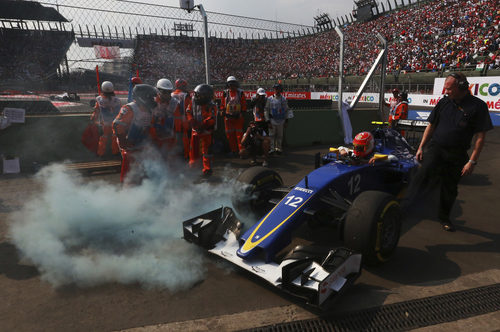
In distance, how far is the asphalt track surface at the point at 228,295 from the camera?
2459 millimetres

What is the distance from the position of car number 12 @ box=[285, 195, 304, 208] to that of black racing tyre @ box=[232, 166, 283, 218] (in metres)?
0.64

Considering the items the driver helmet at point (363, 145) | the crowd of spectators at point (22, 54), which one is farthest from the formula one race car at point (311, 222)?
the crowd of spectators at point (22, 54)

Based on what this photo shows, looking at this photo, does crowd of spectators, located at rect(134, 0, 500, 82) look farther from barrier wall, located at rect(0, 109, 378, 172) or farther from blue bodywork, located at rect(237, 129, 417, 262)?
blue bodywork, located at rect(237, 129, 417, 262)

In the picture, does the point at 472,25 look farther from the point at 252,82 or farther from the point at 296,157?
the point at 296,157

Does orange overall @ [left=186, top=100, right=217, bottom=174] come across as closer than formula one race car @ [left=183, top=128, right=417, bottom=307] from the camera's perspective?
No

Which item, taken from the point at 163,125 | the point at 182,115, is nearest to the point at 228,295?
the point at 163,125

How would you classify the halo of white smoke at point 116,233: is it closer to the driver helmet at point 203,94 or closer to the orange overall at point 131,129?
the orange overall at point 131,129

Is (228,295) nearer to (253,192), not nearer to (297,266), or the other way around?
(297,266)

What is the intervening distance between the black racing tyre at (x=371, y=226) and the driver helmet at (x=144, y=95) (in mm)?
2819

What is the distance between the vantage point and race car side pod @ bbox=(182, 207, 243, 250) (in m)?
3.14

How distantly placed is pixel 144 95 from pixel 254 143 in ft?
11.1

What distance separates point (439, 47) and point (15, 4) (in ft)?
98.7

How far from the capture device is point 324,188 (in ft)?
11.2

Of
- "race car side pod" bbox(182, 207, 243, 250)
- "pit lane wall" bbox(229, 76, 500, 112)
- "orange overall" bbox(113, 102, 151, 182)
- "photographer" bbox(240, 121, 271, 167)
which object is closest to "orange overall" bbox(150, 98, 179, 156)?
"orange overall" bbox(113, 102, 151, 182)
